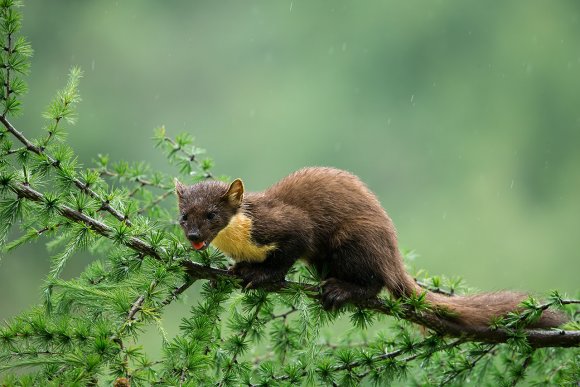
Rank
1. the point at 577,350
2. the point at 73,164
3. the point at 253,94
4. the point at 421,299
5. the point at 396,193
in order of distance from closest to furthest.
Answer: the point at 73,164 → the point at 421,299 → the point at 577,350 → the point at 396,193 → the point at 253,94

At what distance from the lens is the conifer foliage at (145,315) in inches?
127

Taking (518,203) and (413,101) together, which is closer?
(518,203)

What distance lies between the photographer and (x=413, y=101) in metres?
29.6

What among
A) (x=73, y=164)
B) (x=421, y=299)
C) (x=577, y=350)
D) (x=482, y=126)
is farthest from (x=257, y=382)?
(x=482, y=126)

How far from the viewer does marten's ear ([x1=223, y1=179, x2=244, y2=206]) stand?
459 centimetres

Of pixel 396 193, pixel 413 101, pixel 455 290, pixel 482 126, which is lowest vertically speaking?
pixel 455 290

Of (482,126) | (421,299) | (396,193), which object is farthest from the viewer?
(482,126)

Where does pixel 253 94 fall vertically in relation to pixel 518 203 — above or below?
above

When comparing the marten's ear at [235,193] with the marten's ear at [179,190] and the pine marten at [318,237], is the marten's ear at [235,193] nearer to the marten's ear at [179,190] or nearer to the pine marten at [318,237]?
the pine marten at [318,237]

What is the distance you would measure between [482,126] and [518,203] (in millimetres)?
4627

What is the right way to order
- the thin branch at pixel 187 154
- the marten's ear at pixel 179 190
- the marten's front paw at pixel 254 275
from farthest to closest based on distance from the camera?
the thin branch at pixel 187 154
the marten's ear at pixel 179 190
the marten's front paw at pixel 254 275

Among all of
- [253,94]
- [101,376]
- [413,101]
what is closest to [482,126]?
[413,101]

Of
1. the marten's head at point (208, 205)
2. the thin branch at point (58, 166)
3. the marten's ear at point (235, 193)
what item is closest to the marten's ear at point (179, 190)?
the marten's head at point (208, 205)

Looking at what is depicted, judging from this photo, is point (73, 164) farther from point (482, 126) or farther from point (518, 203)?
point (482, 126)
